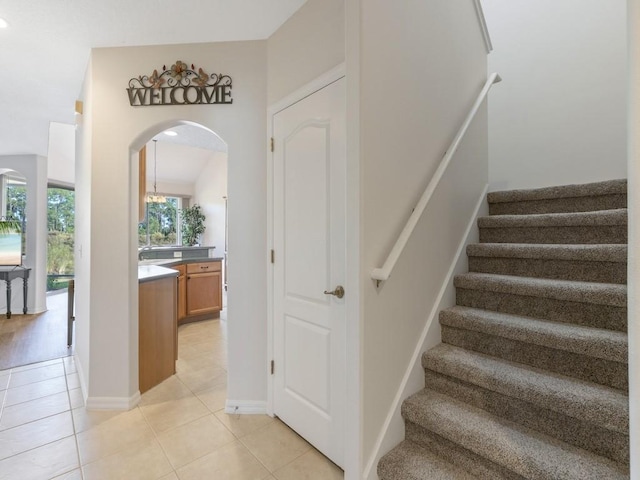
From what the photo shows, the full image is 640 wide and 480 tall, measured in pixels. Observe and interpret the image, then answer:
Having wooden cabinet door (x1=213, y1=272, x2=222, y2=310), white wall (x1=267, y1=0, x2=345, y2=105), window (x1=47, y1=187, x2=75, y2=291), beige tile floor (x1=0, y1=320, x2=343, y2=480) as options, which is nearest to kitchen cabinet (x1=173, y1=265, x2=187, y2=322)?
wooden cabinet door (x1=213, y1=272, x2=222, y2=310)

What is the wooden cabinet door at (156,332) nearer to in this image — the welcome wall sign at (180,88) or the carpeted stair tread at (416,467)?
the welcome wall sign at (180,88)

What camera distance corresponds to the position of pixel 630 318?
0.80 m

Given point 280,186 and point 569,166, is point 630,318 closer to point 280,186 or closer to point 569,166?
point 280,186

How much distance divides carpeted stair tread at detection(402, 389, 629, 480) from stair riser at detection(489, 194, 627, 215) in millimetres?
1556

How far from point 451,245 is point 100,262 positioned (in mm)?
2408

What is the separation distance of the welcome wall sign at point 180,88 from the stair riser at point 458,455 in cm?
229

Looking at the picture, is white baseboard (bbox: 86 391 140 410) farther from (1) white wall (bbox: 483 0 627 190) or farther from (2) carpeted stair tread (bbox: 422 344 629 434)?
(1) white wall (bbox: 483 0 627 190)

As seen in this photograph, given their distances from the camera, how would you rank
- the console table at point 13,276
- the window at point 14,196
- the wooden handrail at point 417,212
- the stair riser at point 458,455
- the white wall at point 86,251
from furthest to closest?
1. the window at point 14,196
2. the console table at point 13,276
3. the white wall at point 86,251
4. the wooden handrail at point 417,212
5. the stair riser at point 458,455

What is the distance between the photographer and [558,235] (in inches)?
77.6

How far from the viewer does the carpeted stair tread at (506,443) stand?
109 cm

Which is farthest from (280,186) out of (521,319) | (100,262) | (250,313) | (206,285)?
(206,285)

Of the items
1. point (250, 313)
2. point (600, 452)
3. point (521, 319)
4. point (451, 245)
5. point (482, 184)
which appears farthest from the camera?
point (482, 184)

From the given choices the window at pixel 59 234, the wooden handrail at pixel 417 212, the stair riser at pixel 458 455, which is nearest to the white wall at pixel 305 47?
the wooden handrail at pixel 417 212

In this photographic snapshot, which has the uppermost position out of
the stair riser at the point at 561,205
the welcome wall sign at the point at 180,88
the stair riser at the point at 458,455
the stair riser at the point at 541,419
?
the welcome wall sign at the point at 180,88
